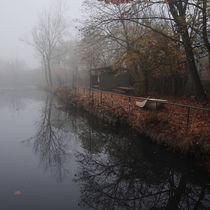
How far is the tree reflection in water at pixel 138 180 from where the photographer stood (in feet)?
32.2

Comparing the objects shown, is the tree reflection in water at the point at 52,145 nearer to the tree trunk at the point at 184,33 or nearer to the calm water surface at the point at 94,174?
the calm water surface at the point at 94,174

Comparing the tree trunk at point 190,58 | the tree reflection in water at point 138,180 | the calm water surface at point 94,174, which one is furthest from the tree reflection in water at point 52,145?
the tree trunk at point 190,58

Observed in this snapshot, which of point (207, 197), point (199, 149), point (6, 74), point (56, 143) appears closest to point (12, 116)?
point (56, 143)

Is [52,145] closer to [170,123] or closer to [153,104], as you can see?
[153,104]

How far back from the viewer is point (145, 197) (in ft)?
33.5

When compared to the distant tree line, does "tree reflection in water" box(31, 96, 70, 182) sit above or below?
below

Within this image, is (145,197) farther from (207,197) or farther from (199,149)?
(199,149)

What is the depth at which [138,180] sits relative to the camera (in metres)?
11.8

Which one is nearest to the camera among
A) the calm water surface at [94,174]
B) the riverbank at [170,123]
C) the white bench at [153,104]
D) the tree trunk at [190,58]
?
the calm water surface at [94,174]

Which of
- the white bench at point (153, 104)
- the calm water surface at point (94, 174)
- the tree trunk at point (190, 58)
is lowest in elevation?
the calm water surface at point (94, 174)

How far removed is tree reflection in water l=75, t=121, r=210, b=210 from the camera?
981cm

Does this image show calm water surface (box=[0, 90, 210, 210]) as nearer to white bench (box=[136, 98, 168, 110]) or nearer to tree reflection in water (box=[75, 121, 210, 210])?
tree reflection in water (box=[75, 121, 210, 210])

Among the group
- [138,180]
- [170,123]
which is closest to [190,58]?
[170,123]

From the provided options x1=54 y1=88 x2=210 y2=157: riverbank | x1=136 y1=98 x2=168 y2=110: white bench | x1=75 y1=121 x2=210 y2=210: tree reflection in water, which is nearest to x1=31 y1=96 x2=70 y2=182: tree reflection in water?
x1=75 y1=121 x2=210 y2=210: tree reflection in water
